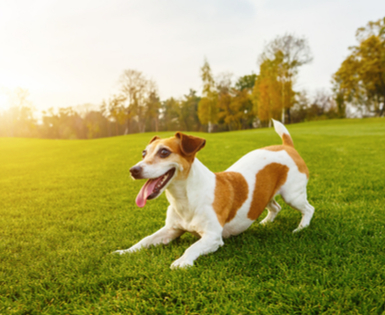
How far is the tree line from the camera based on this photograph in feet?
137

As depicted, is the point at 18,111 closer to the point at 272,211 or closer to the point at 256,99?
the point at 256,99

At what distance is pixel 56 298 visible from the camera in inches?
97.0

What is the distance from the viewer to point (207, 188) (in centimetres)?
315

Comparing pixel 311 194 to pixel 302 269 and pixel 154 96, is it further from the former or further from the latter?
pixel 154 96

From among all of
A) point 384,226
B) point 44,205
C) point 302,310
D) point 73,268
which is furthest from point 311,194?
point 44,205

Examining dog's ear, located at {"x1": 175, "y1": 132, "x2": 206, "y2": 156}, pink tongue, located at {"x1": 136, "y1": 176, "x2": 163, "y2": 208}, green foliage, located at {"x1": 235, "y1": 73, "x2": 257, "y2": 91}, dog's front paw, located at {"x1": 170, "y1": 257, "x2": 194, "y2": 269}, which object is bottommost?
dog's front paw, located at {"x1": 170, "y1": 257, "x2": 194, "y2": 269}

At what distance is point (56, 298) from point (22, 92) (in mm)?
49017

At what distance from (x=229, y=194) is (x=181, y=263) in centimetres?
99

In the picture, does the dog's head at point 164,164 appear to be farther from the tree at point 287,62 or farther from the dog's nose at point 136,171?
the tree at point 287,62

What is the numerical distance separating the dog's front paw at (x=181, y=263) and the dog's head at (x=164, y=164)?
675 mm

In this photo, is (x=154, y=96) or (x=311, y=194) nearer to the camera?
(x=311, y=194)

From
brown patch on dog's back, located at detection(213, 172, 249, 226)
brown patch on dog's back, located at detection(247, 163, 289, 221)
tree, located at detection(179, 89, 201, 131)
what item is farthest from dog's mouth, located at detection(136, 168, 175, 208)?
tree, located at detection(179, 89, 201, 131)

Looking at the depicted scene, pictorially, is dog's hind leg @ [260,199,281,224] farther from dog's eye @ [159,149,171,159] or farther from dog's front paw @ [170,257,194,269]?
dog's eye @ [159,149,171,159]

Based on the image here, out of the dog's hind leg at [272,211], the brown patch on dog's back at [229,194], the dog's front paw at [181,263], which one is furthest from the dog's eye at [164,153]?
the dog's hind leg at [272,211]
